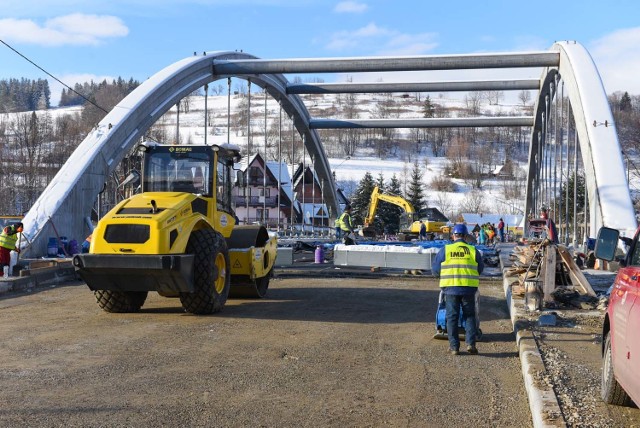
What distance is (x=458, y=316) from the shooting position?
9312 millimetres

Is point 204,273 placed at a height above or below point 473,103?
below

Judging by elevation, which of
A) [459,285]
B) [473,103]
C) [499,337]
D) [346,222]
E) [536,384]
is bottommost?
[499,337]

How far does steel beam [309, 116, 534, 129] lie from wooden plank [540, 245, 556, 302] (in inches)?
1091

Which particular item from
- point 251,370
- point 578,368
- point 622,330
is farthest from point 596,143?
point 622,330

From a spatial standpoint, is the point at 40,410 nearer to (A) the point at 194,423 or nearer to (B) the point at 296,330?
(A) the point at 194,423

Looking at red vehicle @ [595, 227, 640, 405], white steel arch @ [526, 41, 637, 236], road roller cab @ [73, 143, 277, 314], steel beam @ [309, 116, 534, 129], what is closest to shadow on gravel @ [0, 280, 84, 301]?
road roller cab @ [73, 143, 277, 314]

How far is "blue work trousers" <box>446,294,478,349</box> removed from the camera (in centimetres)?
916

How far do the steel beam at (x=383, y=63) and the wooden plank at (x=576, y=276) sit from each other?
15.1 metres

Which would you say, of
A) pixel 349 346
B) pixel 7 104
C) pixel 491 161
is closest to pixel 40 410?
pixel 349 346

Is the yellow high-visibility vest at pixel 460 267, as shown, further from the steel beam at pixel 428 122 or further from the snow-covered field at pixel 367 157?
the snow-covered field at pixel 367 157

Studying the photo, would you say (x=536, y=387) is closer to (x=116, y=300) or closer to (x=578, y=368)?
(x=578, y=368)

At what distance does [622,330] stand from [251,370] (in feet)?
12.6

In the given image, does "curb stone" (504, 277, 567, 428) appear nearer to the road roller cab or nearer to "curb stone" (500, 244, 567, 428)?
"curb stone" (500, 244, 567, 428)

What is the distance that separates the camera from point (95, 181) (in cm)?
2264
